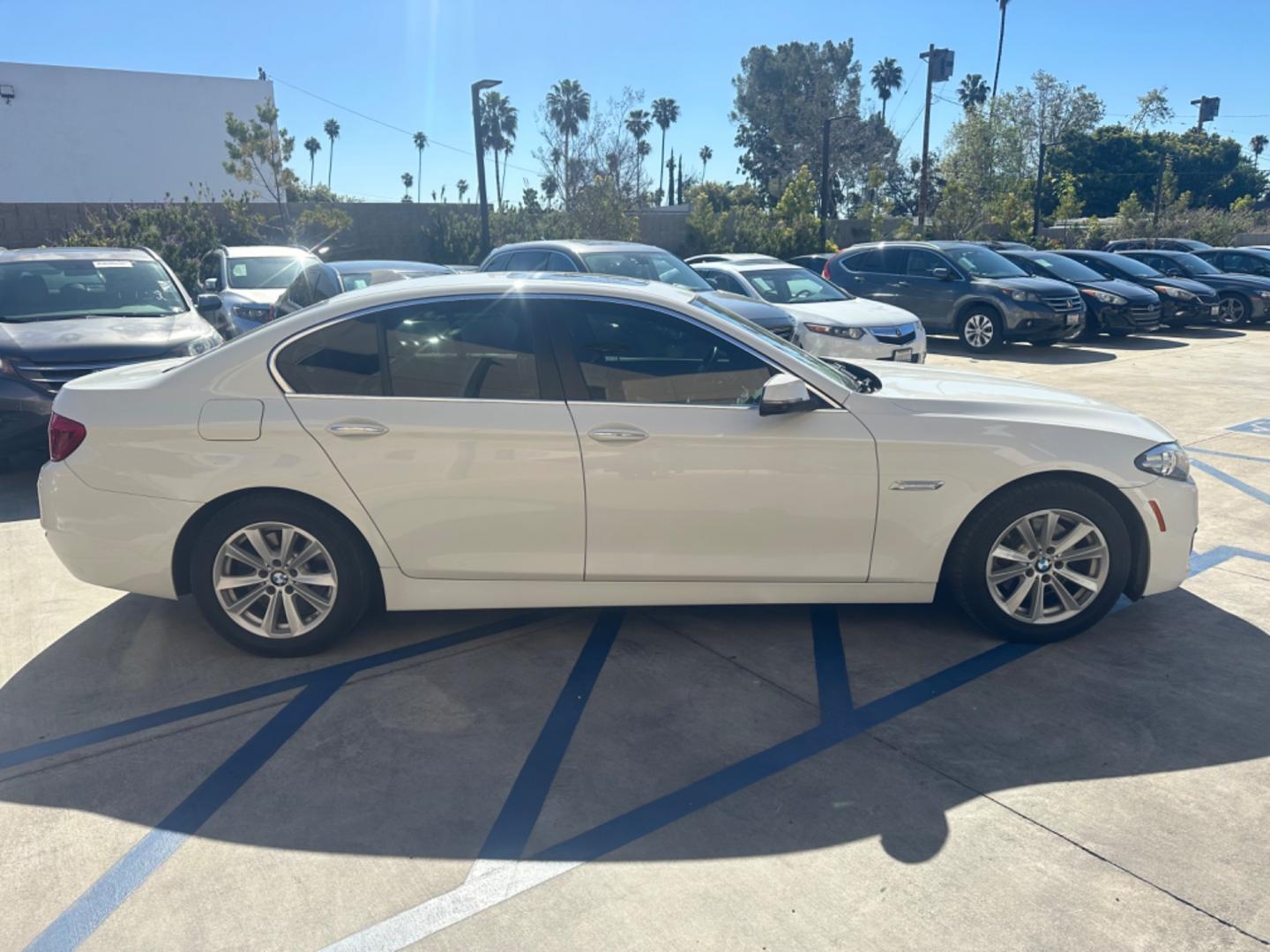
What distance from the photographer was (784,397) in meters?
4.08

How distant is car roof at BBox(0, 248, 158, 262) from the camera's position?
28.9 ft

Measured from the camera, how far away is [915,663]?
432cm

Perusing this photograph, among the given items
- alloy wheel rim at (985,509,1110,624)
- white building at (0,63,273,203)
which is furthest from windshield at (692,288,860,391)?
white building at (0,63,273,203)

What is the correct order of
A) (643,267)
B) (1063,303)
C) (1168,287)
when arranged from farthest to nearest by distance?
(1168,287) → (1063,303) → (643,267)

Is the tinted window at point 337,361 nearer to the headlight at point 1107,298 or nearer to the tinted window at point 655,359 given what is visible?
the tinted window at point 655,359

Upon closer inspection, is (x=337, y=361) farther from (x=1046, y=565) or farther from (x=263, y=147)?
(x=263, y=147)

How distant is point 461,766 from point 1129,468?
308cm

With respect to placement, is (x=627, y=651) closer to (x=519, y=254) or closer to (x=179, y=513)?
(x=179, y=513)

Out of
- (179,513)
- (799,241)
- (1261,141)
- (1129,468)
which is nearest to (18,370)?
(179,513)

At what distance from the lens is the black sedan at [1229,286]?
19281 millimetres

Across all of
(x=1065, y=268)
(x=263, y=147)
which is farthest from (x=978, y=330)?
(x=263, y=147)

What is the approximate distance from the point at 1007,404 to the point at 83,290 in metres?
7.74

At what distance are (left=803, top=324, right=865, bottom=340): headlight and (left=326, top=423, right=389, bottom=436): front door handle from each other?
26.2ft

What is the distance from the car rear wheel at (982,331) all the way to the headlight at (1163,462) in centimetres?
1099
